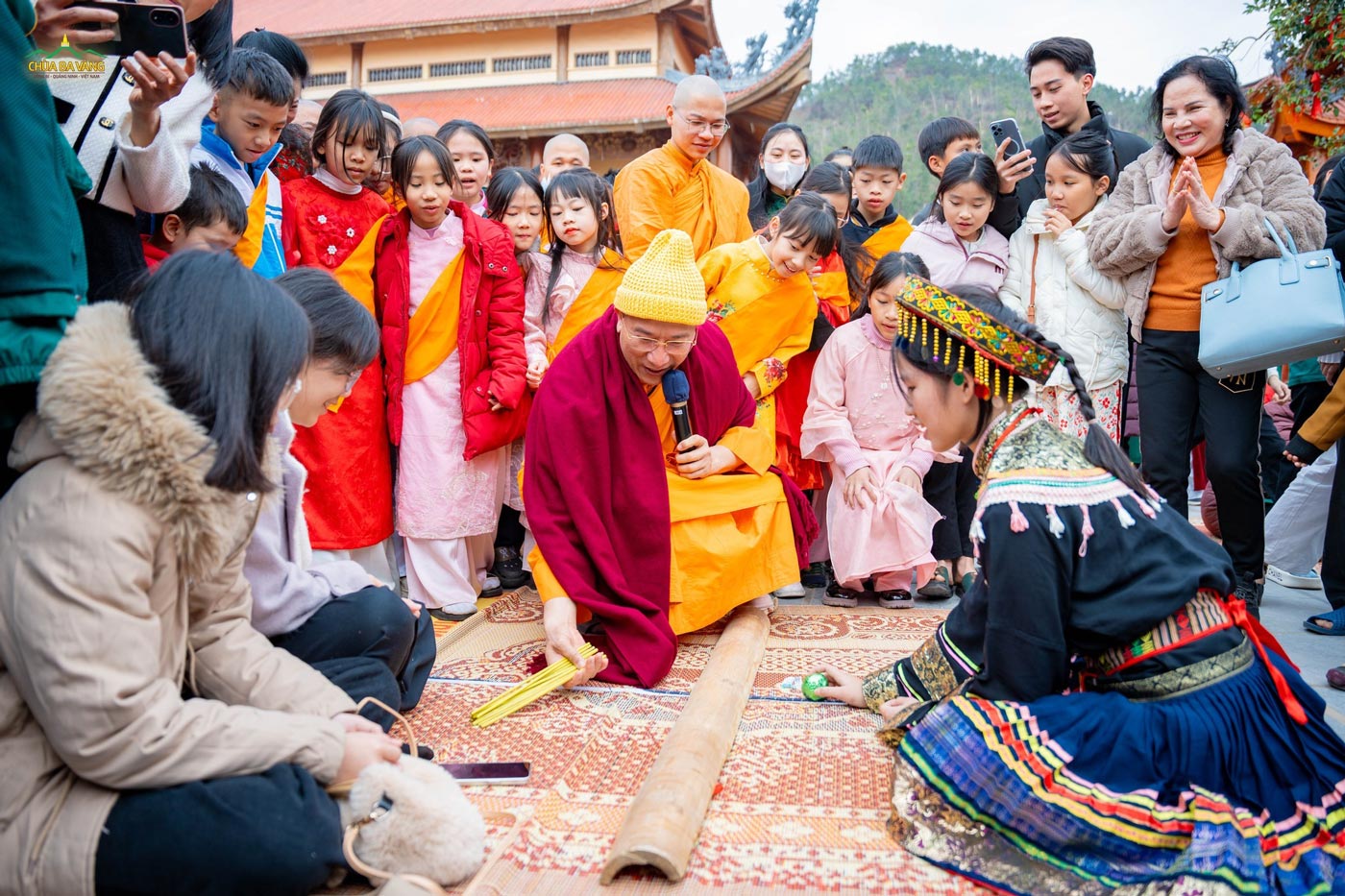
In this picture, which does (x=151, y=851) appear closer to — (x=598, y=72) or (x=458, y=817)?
(x=458, y=817)

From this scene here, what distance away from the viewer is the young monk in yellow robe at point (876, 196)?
486cm

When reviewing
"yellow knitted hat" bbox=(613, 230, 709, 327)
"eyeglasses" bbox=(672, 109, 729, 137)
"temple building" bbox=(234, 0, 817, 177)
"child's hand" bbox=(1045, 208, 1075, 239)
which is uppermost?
"temple building" bbox=(234, 0, 817, 177)

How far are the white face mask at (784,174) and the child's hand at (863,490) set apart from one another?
185 centimetres

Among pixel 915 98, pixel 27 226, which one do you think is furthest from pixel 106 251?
pixel 915 98

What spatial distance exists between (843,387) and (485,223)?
157 centimetres

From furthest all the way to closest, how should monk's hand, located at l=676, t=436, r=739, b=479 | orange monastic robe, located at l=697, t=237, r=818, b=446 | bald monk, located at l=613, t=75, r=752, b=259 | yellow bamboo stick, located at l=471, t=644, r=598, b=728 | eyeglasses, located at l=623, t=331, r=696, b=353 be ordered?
bald monk, located at l=613, t=75, r=752, b=259 < orange monastic robe, located at l=697, t=237, r=818, b=446 < monk's hand, located at l=676, t=436, r=739, b=479 < eyeglasses, located at l=623, t=331, r=696, b=353 < yellow bamboo stick, located at l=471, t=644, r=598, b=728

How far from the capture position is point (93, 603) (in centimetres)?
152

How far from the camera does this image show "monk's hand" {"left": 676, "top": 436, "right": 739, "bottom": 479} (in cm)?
342

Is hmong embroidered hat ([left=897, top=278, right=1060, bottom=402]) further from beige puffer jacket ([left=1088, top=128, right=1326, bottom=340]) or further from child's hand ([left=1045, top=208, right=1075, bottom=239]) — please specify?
child's hand ([left=1045, top=208, right=1075, bottom=239])

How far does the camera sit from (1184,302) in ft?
12.3

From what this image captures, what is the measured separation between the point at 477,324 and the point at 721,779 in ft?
7.35

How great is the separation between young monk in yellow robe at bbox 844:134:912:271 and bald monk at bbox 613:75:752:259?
1.78 ft

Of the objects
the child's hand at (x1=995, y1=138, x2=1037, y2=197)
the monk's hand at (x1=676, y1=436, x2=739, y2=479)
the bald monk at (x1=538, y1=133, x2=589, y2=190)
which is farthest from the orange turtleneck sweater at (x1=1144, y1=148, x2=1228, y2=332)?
the bald monk at (x1=538, y1=133, x2=589, y2=190)

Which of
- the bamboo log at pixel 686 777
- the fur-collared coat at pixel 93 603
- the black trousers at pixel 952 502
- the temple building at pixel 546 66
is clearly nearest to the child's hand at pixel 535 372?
the bamboo log at pixel 686 777
